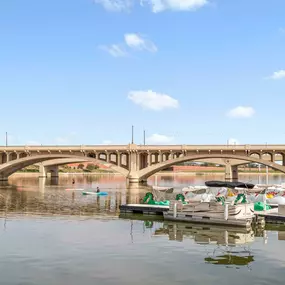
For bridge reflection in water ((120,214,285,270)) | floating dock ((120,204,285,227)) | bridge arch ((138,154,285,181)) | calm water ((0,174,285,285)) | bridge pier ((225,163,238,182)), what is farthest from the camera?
bridge pier ((225,163,238,182))

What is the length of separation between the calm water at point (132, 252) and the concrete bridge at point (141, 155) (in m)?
54.2

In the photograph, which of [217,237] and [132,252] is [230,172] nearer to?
[217,237]

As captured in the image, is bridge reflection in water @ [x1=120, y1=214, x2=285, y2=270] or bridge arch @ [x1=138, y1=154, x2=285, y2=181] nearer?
bridge reflection in water @ [x1=120, y1=214, x2=285, y2=270]

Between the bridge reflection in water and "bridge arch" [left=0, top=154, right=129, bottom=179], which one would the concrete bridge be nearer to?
"bridge arch" [left=0, top=154, right=129, bottom=179]

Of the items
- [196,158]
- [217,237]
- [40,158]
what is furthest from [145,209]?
[40,158]

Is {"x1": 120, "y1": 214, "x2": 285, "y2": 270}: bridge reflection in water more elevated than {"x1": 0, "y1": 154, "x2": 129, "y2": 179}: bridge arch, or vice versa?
{"x1": 0, "y1": 154, "x2": 129, "y2": 179}: bridge arch

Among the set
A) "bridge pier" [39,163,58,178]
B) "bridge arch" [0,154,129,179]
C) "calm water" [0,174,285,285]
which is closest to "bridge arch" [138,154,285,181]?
"bridge arch" [0,154,129,179]

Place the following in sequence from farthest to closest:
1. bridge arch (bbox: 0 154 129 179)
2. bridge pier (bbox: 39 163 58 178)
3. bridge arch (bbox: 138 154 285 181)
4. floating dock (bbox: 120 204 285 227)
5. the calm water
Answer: bridge pier (bbox: 39 163 58 178) → bridge arch (bbox: 0 154 129 179) → bridge arch (bbox: 138 154 285 181) → floating dock (bbox: 120 204 285 227) → the calm water

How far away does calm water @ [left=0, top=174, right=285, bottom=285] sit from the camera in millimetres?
17814

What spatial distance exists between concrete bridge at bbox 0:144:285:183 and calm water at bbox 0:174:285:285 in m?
54.2

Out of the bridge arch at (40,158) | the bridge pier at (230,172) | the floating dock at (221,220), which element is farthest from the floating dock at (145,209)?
the bridge pier at (230,172)

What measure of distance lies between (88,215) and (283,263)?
21479mm

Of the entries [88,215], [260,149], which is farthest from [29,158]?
[88,215]

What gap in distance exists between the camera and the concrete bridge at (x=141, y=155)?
86.2 m
